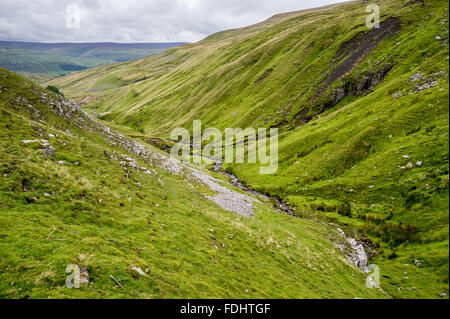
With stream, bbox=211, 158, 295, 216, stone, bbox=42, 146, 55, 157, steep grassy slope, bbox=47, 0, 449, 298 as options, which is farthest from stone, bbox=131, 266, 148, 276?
stream, bbox=211, 158, 295, 216

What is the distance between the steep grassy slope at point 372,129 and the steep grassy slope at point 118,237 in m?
7.77

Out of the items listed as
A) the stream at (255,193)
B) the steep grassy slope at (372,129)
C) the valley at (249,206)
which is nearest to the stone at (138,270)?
the valley at (249,206)

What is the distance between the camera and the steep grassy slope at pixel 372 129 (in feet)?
85.5

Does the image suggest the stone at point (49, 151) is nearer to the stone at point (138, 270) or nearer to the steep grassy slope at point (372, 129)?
the stone at point (138, 270)

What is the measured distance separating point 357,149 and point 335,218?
18.5 m

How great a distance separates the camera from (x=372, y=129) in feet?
163

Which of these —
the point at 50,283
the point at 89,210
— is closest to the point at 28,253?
the point at 50,283

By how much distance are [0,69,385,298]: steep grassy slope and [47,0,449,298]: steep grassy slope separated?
25.5 ft

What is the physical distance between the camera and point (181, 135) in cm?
14000

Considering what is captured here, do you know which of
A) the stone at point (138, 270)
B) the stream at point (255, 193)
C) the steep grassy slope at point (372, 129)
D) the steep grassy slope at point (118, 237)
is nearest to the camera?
the steep grassy slope at point (118, 237)

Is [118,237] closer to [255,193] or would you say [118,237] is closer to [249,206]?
[249,206]

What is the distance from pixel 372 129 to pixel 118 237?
177 feet

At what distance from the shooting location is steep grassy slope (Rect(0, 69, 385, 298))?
42.0 feet
